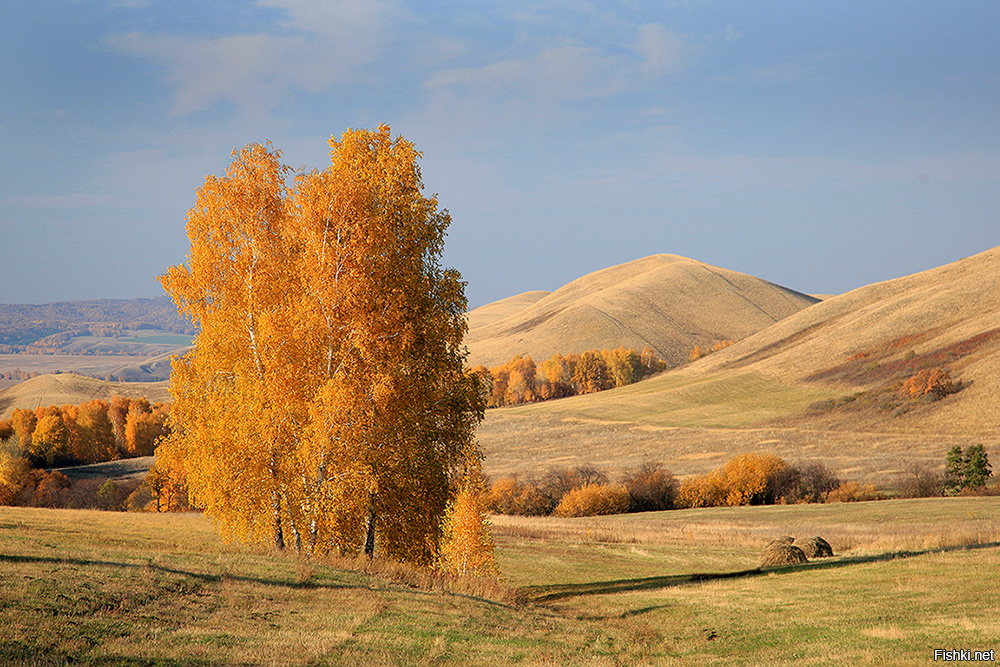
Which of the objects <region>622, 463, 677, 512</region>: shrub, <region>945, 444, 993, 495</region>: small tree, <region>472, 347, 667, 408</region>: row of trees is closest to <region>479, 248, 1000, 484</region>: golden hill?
<region>945, 444, 993, 495</region>: small tree

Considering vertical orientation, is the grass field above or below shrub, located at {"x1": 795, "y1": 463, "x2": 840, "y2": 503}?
above

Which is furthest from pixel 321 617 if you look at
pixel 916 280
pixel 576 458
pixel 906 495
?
pixel 916 280

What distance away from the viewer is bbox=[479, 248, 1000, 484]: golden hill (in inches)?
3570

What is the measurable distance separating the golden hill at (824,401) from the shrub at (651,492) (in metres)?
7.97

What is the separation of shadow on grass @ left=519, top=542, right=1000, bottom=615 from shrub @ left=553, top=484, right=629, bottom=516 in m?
35.3

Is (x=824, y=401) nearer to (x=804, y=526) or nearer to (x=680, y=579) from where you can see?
(x=804, y=526)

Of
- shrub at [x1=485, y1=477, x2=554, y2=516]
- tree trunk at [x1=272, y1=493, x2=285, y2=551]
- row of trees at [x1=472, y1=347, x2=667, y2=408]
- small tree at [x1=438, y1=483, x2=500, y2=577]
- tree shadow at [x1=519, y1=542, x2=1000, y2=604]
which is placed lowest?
shrub at [x1=485, y1=477, x2=554, y2=516]

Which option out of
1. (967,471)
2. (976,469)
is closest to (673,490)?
(967,471)

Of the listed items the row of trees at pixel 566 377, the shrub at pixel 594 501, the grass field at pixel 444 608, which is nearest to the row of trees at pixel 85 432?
the row of trees at pixel 566 377

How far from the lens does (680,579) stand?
1374 inches

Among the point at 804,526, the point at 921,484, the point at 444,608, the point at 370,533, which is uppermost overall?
the point at 370,533

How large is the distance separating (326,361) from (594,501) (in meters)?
48.9

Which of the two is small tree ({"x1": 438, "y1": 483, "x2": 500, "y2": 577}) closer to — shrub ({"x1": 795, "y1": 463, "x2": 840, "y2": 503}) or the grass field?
the grass field

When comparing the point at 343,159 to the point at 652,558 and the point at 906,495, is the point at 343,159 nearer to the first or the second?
the point at 652,558
